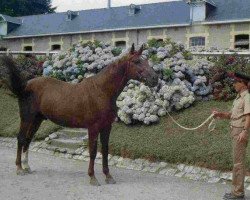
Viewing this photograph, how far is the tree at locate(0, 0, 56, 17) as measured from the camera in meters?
42.0

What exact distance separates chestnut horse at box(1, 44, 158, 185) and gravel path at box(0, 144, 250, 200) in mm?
329

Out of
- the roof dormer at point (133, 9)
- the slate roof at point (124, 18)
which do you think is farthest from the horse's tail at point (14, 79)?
the roof dormer at point (133, 9)

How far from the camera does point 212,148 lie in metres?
7.70

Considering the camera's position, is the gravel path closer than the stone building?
Yes

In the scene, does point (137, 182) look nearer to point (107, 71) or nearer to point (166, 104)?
point (107, 71)

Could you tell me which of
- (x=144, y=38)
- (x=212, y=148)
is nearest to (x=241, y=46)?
(x=144, y=38)

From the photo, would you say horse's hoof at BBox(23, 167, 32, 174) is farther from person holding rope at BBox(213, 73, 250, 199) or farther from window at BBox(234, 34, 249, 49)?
window at BBox(234, 34, 249, 49)

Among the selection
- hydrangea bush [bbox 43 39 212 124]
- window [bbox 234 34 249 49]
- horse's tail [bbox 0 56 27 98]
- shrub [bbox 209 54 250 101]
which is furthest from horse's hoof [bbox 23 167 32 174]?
window [bbox 234 34 249 49]

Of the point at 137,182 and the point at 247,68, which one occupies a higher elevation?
the point at 247,68

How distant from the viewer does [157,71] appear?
10938 millimetres

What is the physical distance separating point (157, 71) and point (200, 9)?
15.0 m

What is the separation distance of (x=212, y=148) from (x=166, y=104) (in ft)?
8.42

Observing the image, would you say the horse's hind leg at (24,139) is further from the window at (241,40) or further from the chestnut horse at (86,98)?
the window at (241,40)

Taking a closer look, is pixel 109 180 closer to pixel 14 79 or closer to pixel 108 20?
pixel 14 79
